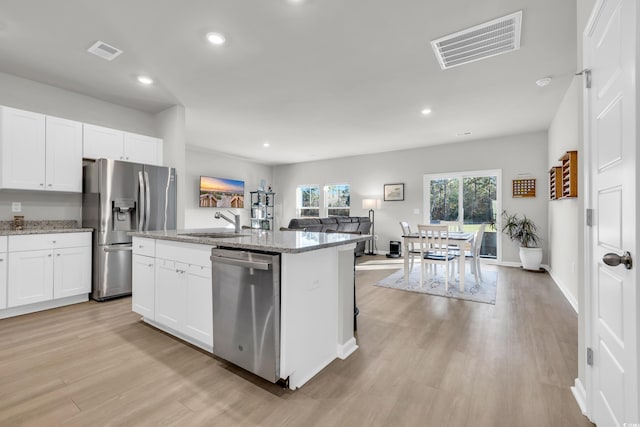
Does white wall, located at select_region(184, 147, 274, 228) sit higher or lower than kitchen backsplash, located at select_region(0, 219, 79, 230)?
higher

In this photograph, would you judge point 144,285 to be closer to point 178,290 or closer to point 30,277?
point 178,290

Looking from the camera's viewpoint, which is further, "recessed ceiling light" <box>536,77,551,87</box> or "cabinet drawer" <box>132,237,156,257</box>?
"recessed ceiling light" <box>536,77,551,87</box>

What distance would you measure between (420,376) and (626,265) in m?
1.34

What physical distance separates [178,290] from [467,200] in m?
6.24

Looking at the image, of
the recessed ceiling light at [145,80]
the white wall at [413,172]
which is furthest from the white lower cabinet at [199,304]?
the white wall at [413,172]

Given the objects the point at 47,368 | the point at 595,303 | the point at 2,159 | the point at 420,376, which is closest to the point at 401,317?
the point at 420,376

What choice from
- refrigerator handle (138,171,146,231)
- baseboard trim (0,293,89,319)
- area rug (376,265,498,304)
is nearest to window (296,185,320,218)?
area rug (376,265,498,304)

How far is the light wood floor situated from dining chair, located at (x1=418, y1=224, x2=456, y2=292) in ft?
3.61

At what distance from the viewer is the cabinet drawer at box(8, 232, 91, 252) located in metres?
3.07

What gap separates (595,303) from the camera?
57.5 inches

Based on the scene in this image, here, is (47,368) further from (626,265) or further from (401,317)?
(626,265)

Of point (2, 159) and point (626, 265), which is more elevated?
point (2, 159)

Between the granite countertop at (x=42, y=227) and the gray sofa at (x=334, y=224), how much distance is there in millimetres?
3243

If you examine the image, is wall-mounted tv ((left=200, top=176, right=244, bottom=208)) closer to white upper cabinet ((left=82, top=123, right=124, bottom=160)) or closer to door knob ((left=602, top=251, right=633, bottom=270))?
white upper cabinet ((left=82, top=123, right=124, bottom=160))
